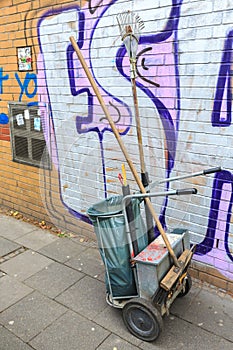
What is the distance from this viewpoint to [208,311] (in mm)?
3035

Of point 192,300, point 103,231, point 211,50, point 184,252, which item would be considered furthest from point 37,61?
point 192,300

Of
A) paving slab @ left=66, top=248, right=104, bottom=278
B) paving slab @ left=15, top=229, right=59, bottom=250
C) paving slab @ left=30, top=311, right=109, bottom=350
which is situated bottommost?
paving slab @ left=30, top=311, right=109, bottom=350

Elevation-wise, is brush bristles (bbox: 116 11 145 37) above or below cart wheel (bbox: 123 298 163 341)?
above

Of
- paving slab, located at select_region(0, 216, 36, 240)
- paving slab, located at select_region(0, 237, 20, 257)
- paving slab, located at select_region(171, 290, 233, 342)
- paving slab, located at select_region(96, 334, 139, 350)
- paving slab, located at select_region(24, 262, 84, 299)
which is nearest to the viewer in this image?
paving slab, located at select_region(96, 334, 139, 350)

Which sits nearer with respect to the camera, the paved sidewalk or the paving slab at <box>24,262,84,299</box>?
the paved sidewalk

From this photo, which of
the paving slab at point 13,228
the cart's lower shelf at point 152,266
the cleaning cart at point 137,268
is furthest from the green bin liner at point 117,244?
the paving slab at point 13,228

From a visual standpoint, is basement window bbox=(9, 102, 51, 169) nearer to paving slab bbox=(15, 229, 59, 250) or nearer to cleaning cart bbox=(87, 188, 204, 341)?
paving slab bbox=(15, 229, 59, 250)

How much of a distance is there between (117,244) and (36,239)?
2035mm

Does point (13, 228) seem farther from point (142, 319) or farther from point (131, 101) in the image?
point (142, 319)

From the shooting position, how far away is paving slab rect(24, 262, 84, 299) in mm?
3391

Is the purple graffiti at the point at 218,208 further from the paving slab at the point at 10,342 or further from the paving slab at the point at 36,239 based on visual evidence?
the paving slab at the point at 36,239

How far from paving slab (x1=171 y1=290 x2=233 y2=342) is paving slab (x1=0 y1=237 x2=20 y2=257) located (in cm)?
216

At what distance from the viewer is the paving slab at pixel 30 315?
2863 millimetres

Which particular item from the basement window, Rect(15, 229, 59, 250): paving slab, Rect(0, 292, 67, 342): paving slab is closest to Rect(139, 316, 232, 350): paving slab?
Rect(0, 292, 67, 342): paving slab
